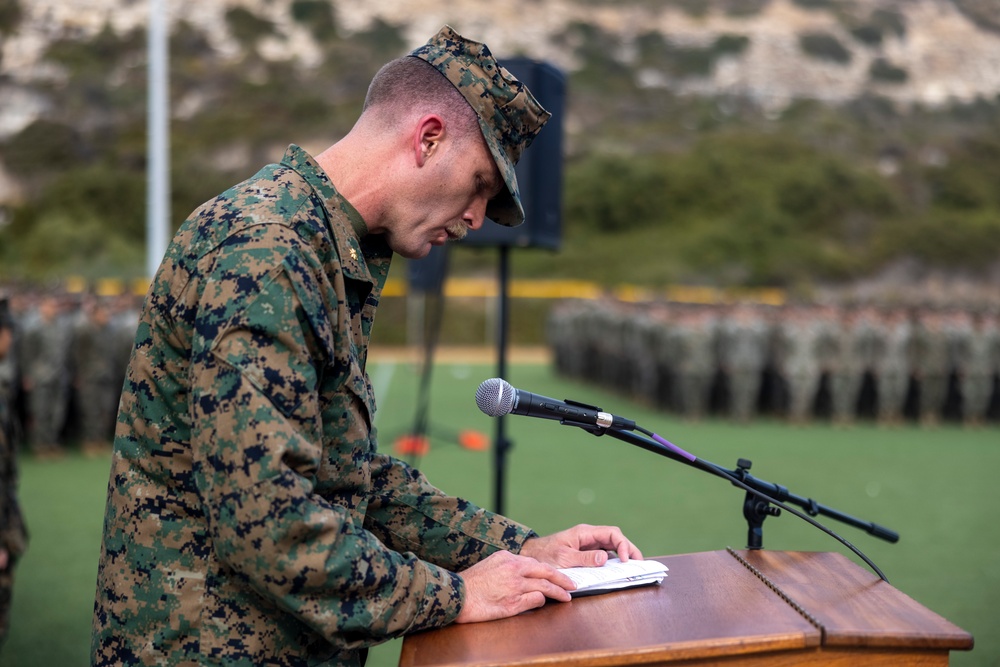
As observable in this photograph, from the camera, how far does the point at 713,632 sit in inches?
62.9

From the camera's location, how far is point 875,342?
1292cm

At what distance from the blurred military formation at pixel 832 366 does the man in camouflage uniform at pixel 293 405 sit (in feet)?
36.6

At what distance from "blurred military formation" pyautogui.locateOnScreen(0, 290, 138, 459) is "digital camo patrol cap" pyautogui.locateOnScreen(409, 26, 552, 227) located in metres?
8.47

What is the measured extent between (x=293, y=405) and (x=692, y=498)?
6.96 meters

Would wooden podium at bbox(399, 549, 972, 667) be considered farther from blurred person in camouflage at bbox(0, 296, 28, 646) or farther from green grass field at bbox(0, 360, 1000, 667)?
blurred person in camouflage at bbox(0, 296, 28, 646)

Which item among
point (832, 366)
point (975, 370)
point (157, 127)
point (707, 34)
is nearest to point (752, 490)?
point (832, 366)

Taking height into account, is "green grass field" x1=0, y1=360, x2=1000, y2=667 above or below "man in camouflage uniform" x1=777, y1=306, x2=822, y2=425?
below

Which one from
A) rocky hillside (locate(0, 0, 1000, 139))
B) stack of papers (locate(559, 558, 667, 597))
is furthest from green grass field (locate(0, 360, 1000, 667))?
rocky hillside (locate(0, 0, 1000, 139))

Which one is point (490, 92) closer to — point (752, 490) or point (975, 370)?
point (752, 490)

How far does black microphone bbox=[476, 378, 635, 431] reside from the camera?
1.85 m

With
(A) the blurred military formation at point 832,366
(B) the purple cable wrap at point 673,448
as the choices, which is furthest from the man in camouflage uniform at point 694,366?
(B) the purple cable wrap at point 673,448

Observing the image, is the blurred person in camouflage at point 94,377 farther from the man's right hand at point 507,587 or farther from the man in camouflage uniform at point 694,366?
the man's right hand at point 507,587

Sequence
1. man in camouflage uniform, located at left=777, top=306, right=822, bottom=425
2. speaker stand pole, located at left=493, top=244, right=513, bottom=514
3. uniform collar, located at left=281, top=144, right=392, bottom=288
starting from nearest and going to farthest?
uniform collar, located at left=281, top=144, right=392, bottom=288, speaker stand pole, located at left=493, top=244, right=513, bottom=514, man in camouflage uniform, located at left=777, top=306, right=822, bottom=425

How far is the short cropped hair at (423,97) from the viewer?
5.49 feet
